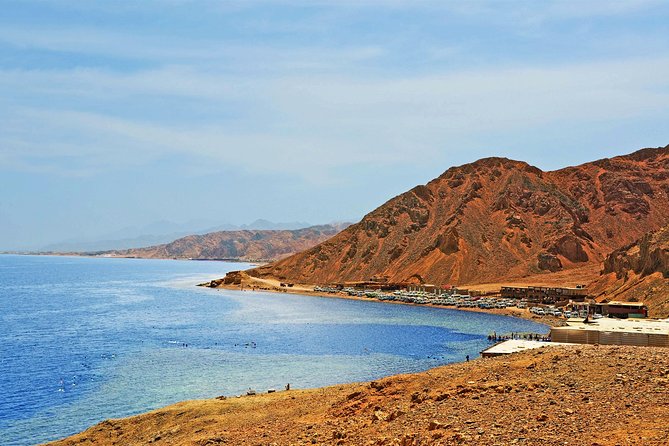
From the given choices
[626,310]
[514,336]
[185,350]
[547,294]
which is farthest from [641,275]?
[185,350]

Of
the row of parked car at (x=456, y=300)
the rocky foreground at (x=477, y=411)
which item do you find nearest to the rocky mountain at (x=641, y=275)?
the row of parked car at (x=456, y=300)

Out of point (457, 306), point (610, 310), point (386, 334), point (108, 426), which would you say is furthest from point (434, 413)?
point (457, 306)

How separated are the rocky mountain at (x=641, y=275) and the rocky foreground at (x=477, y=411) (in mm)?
84528

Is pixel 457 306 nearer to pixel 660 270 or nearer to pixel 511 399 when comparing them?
pixel 660 270

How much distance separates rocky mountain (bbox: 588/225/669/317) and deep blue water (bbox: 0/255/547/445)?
925 inches

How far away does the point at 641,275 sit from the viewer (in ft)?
436

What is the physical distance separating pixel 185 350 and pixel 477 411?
67822 millimetres

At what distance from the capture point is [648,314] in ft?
358

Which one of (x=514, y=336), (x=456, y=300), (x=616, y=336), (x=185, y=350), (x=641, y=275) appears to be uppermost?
(x=641, y=275)

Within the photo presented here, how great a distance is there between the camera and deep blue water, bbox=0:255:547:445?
58.2m

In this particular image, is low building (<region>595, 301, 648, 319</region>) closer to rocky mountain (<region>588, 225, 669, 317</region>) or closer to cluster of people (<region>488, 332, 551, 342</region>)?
rocky mountain (<region>588, 225, 669, 317</region>)

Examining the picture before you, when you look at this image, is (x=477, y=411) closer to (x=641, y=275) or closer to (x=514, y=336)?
(x=514, y=336)

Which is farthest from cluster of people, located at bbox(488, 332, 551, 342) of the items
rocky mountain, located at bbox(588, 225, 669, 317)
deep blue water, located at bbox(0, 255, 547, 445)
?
rocky mountain, located at bbox(588, 225, 669, 317)

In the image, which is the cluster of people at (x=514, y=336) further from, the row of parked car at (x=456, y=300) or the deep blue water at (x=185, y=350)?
the row of parked car at (x=456, y=300)
